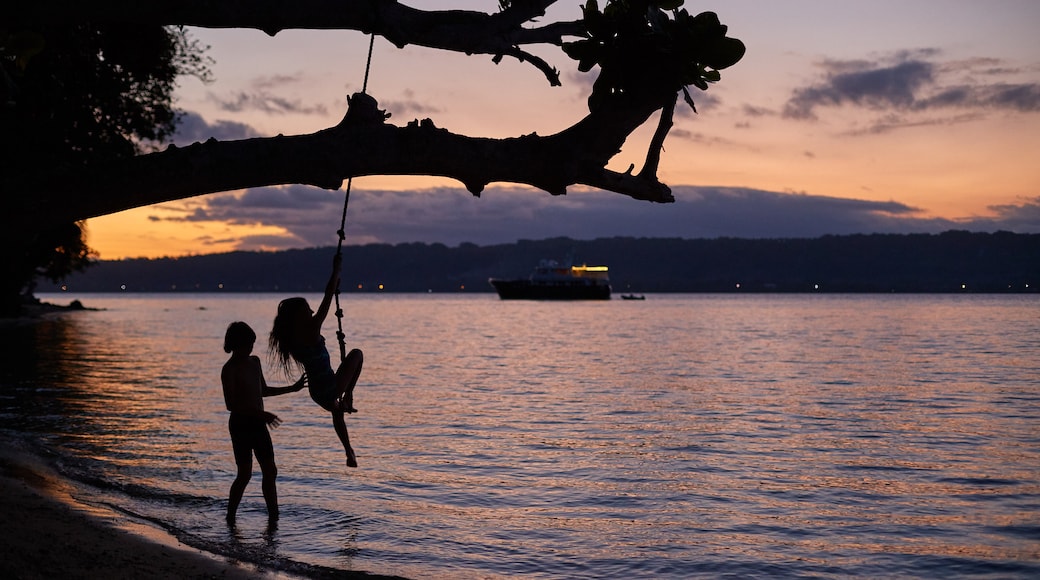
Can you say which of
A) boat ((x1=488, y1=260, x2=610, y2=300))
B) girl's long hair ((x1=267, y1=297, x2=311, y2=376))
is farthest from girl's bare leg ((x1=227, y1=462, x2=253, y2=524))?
boat ((x1=488, y1=260, x2=610, y2=300))

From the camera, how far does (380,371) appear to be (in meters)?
35.5

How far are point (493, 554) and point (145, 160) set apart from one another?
18.9ft

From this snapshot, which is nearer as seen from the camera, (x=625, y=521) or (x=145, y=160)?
(x=145, y=160)

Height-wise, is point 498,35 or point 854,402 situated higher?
point 498,35

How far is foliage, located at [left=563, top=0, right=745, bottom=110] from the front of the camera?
546 centimetres

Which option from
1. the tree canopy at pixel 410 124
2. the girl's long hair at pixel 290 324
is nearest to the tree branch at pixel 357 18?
the tree canopy at pixel 410 124

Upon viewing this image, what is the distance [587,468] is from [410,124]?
34.3 feet

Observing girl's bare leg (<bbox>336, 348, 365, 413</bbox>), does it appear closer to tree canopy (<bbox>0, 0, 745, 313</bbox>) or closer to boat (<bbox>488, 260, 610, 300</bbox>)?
tree canopy (<bbox>0, 0, 745, 313</bbox>)

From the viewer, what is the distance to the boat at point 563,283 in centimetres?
13712

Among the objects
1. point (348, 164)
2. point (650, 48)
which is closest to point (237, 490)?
point (348, 164)

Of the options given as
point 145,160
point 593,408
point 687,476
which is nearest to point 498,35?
point 145,160

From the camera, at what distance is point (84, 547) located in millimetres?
7645

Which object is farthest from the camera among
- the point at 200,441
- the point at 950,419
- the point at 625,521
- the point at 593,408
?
the point at 593,408

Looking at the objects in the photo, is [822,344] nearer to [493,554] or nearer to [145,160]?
[493,554]
